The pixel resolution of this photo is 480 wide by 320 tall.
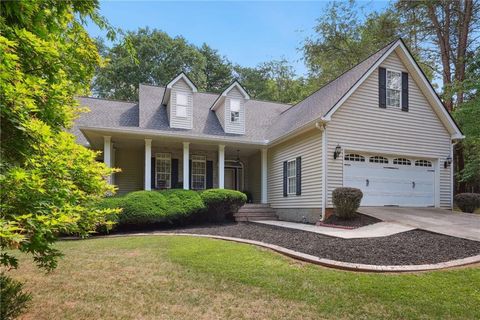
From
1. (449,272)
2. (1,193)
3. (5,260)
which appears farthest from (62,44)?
(449,272)

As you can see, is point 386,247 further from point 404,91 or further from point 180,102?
point 180,102

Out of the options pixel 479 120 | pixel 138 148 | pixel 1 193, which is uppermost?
pixel 479 120

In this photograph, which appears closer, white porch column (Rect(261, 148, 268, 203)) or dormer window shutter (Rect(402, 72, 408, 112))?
dormer window shutter (Rect(402, 72, 408, 112))

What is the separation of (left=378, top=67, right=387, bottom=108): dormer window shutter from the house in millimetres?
37

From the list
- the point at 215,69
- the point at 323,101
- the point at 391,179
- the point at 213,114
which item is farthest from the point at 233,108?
the point at 215,69

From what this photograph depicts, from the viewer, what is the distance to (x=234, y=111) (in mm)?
16422

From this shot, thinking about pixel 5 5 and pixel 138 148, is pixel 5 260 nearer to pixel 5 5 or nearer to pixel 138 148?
pixel 5 5

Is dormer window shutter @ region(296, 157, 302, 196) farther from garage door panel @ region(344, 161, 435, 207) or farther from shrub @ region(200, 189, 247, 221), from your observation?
shrub @ region(200, 189, 247, 221)

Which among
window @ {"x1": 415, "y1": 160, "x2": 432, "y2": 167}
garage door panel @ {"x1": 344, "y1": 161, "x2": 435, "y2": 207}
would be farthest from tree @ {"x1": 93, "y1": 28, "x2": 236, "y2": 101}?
window @ {"x1": 415, "y1": 160, "x2": 432, "y2": 167}

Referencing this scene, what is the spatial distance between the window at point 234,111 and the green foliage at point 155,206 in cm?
495

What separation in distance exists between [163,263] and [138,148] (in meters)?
11.0

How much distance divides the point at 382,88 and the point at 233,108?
6528mm

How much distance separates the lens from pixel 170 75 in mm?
33812

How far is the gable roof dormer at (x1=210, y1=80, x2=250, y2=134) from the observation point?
53.5 feet
